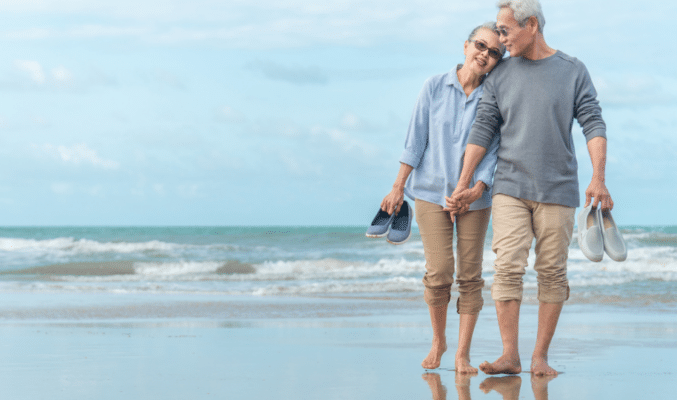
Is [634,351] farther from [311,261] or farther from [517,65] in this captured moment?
[311,261]

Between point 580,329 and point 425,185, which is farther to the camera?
point 580,329

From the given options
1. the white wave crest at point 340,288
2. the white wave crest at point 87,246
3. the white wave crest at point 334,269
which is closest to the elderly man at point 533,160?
the white wave crest at point 340,288

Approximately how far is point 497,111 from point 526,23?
1.24ft

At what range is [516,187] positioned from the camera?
2.99m

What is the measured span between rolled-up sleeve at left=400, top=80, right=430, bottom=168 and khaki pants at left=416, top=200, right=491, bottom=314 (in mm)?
209

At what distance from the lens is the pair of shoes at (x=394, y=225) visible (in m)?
3.28

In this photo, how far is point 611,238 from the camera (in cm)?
297

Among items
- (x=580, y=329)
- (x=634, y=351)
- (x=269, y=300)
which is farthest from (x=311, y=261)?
(x=634, y=351)

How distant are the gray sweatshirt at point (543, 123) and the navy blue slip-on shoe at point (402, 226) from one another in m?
0.46

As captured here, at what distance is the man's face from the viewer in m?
2.97

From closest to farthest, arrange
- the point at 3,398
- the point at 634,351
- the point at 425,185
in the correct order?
the point at 3,398 → the point at 425,185 → the point at 634,351

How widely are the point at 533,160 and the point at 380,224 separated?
0.75 meters

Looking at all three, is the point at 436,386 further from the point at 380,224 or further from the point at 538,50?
the point at 538,50

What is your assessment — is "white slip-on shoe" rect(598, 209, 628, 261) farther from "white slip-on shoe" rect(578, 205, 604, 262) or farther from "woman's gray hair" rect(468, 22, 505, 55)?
"woman's gray hair" rect(468, 22, 505, 55)
